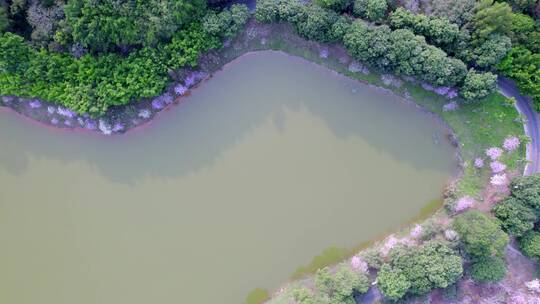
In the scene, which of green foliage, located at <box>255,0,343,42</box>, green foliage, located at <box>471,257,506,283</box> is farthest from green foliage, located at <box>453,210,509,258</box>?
green foliage, located at <box>255,0,343,42</box>

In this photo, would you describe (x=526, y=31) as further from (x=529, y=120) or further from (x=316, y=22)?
(x=316, y=22)

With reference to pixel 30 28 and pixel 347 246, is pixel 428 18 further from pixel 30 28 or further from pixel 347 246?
pixel 30 28

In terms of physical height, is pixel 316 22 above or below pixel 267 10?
below

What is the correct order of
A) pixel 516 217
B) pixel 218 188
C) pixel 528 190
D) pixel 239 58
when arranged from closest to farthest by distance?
pixel 528 190 → pixel 516 217 → pixel 218 188 → pixel 239 58

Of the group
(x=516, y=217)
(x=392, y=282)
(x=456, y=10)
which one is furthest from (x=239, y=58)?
(x=516, y=217)

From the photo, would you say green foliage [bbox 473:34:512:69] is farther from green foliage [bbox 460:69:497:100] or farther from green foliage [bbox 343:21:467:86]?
green foliage [bbox 343:21:467:86]

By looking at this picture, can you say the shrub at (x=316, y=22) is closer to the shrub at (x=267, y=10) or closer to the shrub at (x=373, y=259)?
the shrub at (x=267, y=10)

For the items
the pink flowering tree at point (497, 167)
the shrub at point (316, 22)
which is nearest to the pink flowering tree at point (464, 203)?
the pink flowering tree at point (497, 167)
